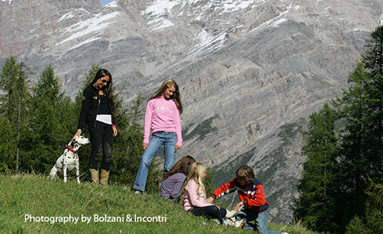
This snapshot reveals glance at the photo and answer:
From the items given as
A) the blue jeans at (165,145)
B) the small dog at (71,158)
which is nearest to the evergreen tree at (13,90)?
the small dog at (71,158)

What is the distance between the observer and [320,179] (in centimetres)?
3453

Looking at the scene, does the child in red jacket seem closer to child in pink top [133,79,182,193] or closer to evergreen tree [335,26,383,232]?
child in pink top [133,79,182,193]

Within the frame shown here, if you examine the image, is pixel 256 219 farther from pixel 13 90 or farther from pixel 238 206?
pixel 13 90

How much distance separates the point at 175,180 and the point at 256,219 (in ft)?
7.41

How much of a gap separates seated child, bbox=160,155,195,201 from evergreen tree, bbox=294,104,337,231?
24769 millimetres

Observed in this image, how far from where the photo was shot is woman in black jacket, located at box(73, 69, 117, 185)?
9.59m

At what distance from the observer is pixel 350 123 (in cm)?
3028

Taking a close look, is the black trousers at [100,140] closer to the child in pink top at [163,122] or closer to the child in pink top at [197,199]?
the child in pink top at [163,122]

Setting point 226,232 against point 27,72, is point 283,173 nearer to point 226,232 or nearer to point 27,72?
point 27,72

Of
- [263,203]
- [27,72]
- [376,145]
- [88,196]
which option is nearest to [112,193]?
[88,196]

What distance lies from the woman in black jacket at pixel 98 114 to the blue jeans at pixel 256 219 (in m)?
3.51

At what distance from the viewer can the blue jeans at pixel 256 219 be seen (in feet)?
29.0

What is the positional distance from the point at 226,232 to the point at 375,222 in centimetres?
1478

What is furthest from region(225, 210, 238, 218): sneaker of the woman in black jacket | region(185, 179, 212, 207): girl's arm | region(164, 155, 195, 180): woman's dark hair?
the woman in black jacket
